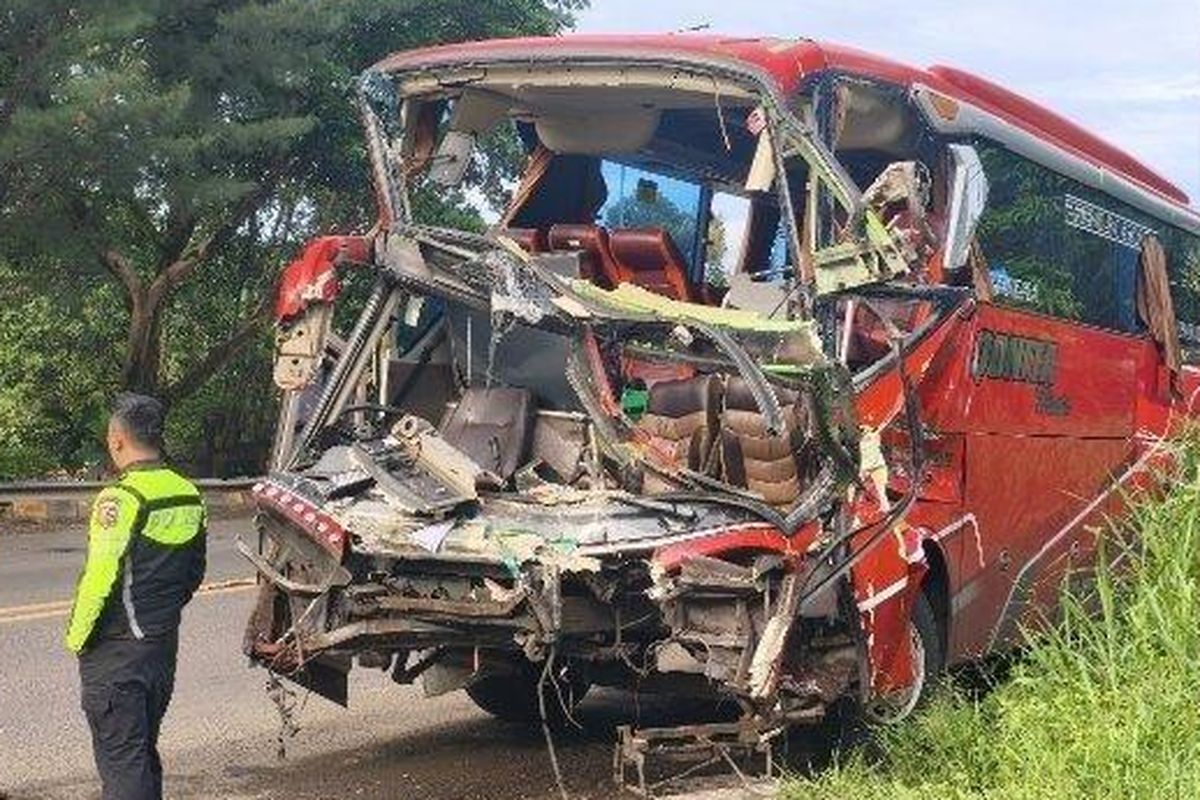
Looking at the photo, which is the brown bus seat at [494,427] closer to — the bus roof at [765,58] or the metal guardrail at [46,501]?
the bus roof at [765,58]

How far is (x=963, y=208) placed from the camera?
7219mm

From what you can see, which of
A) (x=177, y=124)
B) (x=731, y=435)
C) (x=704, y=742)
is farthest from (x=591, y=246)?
(x=177, y=124)

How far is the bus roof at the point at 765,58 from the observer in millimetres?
6977

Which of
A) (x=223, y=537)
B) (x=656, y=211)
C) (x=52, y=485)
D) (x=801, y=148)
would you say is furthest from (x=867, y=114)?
(x=52, y=485)

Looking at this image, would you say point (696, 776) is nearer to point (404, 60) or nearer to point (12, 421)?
point (404, 60)

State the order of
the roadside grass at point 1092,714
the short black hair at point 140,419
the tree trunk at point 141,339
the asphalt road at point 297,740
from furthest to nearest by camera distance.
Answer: the tree trunk at point 141,339 → the asphalt road at point 297,740 → the roadside grass at point 1092,714 → the short black hair at point 140,419

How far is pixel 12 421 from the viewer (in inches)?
891

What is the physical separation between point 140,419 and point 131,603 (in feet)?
1.90

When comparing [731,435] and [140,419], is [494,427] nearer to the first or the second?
[731,435]

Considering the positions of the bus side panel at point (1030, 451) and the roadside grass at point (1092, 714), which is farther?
the bus side panel at point (1030, 451)

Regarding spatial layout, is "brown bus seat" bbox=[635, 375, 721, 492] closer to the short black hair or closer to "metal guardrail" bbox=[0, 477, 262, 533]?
the short black hair

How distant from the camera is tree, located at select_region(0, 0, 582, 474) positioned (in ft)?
57.4

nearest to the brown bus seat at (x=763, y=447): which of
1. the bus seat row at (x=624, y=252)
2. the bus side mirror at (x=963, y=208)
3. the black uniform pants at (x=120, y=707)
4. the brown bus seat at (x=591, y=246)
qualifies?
the bus side mirror at (x=963, y=208)

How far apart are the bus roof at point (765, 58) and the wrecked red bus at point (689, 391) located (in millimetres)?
22
